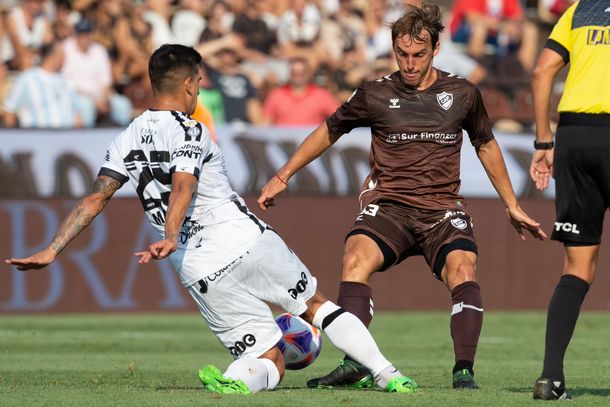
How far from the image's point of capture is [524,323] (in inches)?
593

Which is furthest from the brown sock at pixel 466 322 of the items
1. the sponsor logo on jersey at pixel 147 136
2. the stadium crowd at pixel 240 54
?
the stadium crowd at pixel 240 54

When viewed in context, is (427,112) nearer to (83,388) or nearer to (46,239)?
(83,388)

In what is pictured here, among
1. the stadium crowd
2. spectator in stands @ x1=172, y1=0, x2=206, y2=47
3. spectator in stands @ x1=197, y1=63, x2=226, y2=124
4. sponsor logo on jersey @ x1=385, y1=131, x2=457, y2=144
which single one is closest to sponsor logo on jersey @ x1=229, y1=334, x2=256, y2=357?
sponsor logo on jersey @ x1=385, y1=131, x2=457, y2=144

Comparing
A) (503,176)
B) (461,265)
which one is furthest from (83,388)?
(503,176)

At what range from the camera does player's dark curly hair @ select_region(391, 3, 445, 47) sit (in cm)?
803

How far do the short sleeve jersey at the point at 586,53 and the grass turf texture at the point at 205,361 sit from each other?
5.30 ft

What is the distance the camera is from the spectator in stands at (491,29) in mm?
19703

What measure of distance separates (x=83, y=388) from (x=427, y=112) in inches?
108

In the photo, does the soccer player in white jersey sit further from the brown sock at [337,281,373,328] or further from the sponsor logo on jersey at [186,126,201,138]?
the brown sock at [337,281,373,328]

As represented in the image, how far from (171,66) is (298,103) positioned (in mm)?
10085

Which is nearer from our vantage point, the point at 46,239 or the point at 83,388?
the point at 83,388

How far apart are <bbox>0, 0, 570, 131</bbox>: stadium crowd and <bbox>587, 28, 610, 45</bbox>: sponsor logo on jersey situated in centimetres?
957

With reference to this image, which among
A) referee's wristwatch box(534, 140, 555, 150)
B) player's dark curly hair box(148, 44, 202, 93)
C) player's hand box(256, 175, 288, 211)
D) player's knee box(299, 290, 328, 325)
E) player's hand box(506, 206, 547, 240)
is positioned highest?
player's dark curly hair box(148, 44, 202, 93)

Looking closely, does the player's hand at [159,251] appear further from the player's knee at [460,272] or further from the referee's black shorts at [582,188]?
the referee's black shorts at [582,188]
